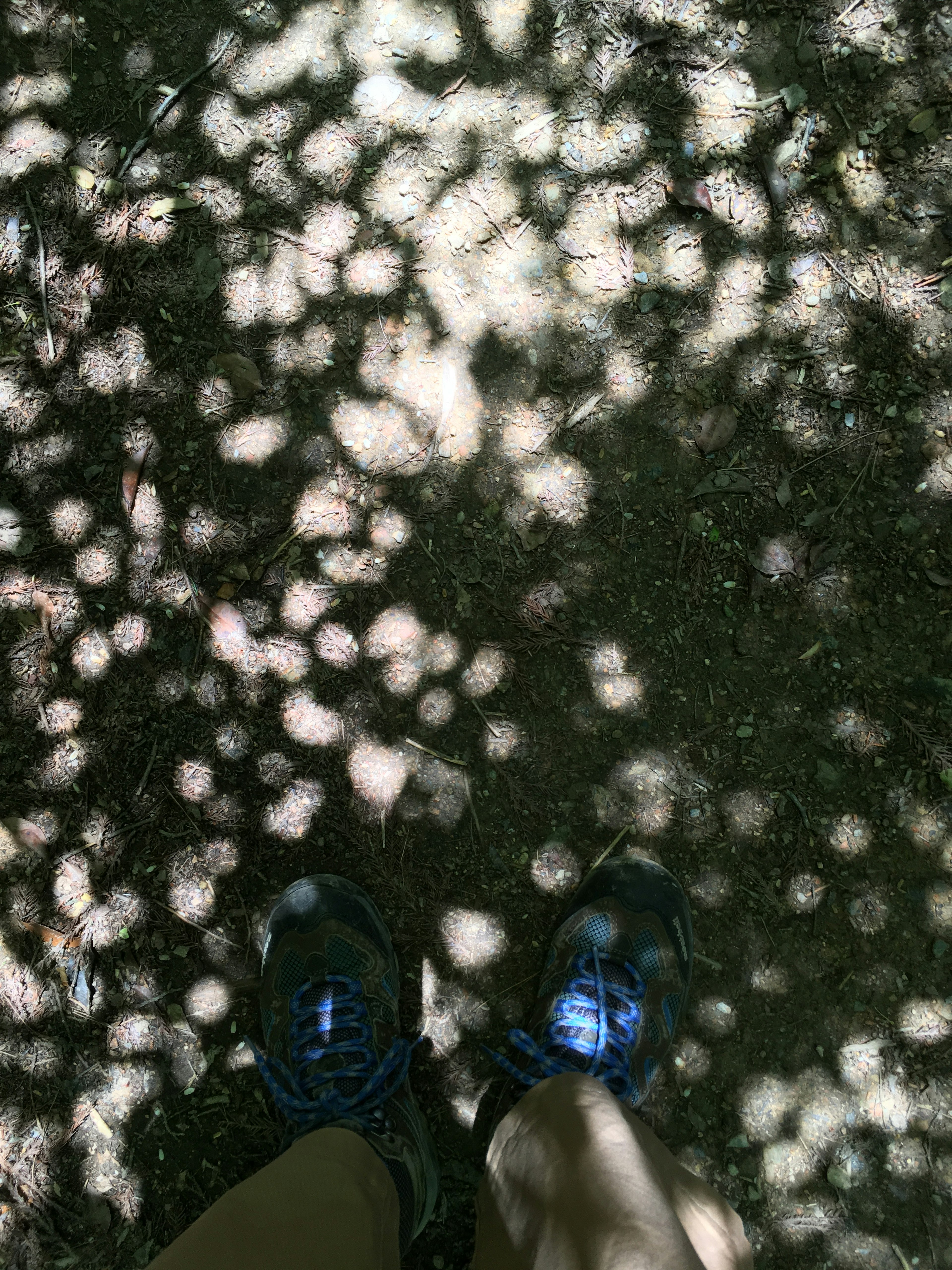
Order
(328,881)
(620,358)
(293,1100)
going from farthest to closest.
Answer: (620,358), (328,881), (293,1100)

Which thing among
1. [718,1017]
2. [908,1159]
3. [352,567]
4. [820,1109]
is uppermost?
[352,567]

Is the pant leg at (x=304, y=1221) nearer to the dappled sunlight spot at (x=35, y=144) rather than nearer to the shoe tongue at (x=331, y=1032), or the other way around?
the shoe tongue at (x=331, y=1032)

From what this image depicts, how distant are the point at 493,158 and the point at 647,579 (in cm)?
173

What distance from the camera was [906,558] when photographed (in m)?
2.72

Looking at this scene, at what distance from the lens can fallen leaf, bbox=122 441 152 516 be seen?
2.77m

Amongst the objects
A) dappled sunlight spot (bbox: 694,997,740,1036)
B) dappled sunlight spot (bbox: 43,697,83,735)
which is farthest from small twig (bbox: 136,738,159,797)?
dappled sunlight spot (bbox: 694,997,740,1036)

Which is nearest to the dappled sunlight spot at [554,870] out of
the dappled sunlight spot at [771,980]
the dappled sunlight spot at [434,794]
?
the dappled sunlight spot at [434,794]

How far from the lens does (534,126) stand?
9.36 ft

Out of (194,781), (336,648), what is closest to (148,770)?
(194,781)

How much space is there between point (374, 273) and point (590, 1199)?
2.97 metres

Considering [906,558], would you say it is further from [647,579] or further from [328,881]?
[328,881]

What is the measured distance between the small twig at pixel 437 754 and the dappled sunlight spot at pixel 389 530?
708mm

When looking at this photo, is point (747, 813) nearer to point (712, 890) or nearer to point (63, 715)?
point (712, 890)

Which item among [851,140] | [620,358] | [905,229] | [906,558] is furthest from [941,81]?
[906,558]
